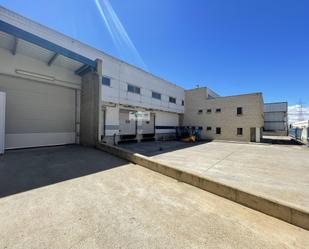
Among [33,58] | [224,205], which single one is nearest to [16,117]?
[33,58]

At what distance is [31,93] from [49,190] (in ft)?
26.1

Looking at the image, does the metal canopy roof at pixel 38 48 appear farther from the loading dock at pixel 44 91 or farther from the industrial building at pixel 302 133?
the industrial building at pixel 302 133

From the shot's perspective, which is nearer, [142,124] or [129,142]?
[129,142]

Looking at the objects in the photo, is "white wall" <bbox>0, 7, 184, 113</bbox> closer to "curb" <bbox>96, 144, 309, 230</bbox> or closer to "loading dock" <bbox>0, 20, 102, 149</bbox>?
"loading dock" <bbox>0, 20, 102, 149</bbox>

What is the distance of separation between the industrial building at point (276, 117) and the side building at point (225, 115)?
17.9 meters

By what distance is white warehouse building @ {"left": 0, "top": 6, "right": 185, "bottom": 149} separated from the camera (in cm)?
825

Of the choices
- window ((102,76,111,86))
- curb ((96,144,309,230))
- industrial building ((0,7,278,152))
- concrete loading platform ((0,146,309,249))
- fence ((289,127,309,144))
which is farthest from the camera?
fence ((289,127,309,144))

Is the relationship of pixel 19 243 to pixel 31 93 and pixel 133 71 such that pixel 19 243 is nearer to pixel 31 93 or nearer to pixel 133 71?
pixel 31 93

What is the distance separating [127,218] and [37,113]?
977cm

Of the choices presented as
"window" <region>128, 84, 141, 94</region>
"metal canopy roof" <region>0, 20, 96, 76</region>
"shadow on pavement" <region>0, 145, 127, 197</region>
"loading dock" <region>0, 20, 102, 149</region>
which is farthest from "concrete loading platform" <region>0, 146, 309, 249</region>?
"window" <region>128, 84, 141, 94</region>

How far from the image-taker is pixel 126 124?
14.4 metres

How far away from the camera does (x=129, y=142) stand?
14.7m

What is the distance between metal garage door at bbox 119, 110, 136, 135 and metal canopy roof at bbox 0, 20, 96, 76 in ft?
15.6

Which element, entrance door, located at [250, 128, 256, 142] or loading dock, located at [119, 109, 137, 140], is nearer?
loading dock, located at [119, 109, 137, 140]
